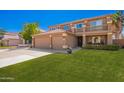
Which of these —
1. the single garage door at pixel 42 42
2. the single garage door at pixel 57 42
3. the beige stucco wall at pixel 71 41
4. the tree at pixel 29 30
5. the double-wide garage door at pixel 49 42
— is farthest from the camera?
the tree at pixel 29 30

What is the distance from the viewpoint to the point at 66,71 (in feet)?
21.8

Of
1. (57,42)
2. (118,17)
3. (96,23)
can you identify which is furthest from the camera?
(96,23)

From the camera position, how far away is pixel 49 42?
58.6 feet

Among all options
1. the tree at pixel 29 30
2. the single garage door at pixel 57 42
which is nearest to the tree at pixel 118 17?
the single garage door at pixel 57 42

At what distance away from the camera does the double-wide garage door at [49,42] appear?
53.5ft

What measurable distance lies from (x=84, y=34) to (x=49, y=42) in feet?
19.7

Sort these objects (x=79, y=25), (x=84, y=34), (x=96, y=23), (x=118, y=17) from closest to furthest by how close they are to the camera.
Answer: (x=118, y=17) < (x=96, y=23) < (x=84, y=34) < (x=79, y=25)

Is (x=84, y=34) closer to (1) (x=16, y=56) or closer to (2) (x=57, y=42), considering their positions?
(2) (x=57, y=42)

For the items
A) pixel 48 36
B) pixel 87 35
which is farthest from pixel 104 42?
pixel 48 36

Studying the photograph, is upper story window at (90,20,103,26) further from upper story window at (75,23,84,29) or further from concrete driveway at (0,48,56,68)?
concrete driveway at (0,48,56,68)

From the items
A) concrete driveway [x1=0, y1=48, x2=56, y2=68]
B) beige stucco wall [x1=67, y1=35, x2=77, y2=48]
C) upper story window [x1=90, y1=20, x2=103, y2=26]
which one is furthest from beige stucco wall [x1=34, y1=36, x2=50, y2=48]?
upper story window [x1=90, y1=20, x2=103, y2=26]

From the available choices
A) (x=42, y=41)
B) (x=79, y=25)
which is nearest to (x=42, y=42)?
(x=42, y=41)

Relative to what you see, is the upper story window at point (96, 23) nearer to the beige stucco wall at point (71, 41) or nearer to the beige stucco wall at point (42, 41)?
the beige stucco wall at point (71, 41)
